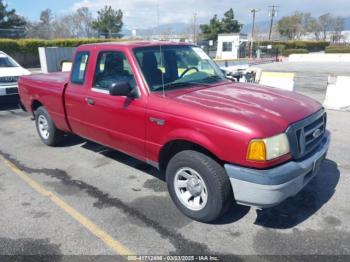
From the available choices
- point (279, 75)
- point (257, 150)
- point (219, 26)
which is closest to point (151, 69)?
point (257, 150)

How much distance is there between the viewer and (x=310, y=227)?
3.61m

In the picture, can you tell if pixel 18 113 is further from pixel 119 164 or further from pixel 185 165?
pixel 185 165

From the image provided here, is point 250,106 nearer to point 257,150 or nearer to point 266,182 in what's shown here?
point 257,150

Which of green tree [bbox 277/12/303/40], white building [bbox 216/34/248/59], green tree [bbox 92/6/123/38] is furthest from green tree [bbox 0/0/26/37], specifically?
green tree [bbox 277/12/303/40]

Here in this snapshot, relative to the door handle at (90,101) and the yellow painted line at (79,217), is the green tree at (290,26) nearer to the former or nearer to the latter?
the door handle at (90,101)

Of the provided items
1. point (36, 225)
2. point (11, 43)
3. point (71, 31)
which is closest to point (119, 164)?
point (36, 225)

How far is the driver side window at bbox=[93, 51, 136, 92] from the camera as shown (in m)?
4.31

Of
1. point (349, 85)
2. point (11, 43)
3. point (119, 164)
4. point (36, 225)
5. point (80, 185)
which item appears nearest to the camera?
point (36, 225)

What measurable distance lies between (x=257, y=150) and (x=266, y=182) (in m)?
0.30

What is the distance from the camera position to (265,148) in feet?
10.2

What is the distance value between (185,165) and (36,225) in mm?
1781

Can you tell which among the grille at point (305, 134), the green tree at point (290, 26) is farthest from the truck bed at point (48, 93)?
the green tree at point (290, 26)

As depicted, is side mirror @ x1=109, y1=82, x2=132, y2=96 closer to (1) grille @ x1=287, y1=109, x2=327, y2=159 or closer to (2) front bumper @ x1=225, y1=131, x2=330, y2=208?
(2) front bumper @ x1=225, y1=131, x2=330, y2=208

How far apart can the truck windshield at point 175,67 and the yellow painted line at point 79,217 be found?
171 centimetres
